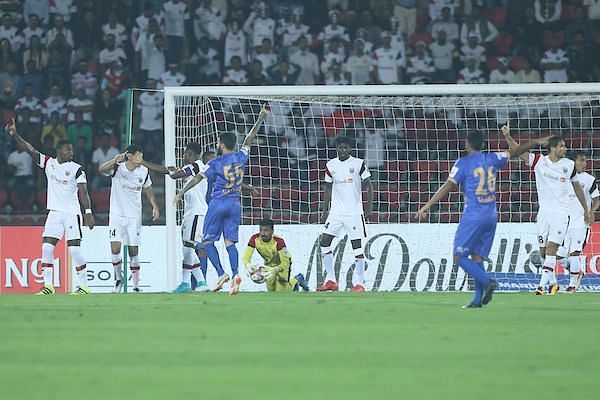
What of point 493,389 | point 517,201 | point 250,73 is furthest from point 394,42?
point 493,389

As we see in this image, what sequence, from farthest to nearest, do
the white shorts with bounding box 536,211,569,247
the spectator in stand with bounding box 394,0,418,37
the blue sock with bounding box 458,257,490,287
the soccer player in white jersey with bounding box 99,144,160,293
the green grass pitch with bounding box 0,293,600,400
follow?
the spectator in stand with bounding box 394,0,418,37 → the soccer player in white jersey with bounding box 99,144,160,293 → the white shorts with bounding box 536,211,569,247 → the blue sock with bounding box 458,257,490,287 → the green grass pitch with bounding box 0,293,600,400

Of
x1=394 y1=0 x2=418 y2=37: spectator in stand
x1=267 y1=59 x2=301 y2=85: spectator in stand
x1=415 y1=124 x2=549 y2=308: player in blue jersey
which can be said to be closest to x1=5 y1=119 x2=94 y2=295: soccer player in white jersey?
x1=415 y1=124 x2=549 y2=308: player in blue jersey

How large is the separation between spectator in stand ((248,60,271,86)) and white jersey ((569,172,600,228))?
26.1ft

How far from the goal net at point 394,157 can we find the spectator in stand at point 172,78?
9.24ft

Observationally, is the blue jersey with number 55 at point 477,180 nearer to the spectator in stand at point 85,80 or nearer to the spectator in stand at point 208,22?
the spectator in stand at point 85,80

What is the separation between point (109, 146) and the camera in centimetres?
2384

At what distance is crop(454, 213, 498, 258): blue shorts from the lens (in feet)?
44.3

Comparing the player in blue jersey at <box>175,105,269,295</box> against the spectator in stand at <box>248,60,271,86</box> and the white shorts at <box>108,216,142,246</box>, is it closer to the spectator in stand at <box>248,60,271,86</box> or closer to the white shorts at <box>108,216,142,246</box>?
the white shorts at <box>108,216,142,246</box>

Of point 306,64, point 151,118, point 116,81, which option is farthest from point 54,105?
point 306,64

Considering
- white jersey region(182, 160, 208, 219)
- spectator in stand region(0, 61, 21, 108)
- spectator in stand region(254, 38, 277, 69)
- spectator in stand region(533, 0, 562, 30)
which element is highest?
spectator in stand region(533, 0, 562, 30)

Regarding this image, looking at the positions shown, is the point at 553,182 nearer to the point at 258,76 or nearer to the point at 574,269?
the point at 574,269

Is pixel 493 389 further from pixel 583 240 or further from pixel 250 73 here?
pixel 250 73

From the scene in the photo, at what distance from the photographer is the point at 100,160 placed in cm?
2366

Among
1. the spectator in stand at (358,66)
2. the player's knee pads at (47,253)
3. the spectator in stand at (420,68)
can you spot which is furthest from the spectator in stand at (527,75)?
the player's knee pads at (47,253)
